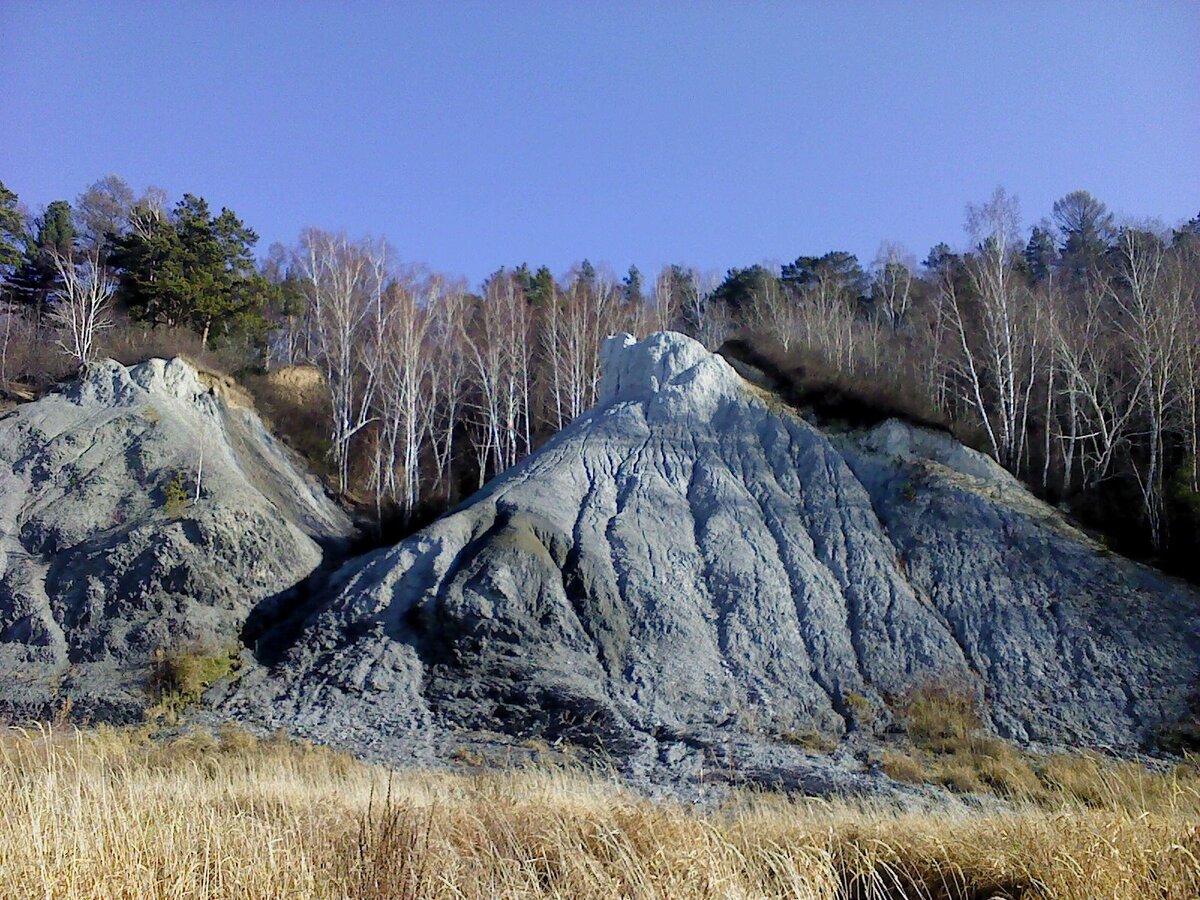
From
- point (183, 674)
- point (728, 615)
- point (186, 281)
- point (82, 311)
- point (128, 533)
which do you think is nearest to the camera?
point (183, 674)

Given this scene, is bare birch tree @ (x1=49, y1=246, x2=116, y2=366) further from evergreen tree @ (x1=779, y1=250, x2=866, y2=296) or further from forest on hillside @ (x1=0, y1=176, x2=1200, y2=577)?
evergreen tree @ (x1=779, y1=250, x2=866, y2=296)

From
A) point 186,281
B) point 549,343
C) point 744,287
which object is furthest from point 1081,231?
point 186,281

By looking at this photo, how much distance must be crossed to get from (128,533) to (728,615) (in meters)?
17.0

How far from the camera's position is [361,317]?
41.2 meters

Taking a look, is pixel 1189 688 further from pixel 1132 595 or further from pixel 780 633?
pixel 780 633

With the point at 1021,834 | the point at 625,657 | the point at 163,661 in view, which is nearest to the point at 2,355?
the point at 163,661

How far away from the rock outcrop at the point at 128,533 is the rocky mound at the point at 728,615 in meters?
3.15

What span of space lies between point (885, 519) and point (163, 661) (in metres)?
20.2

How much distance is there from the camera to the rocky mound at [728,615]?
19219 millimetres

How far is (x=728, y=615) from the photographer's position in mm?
22656

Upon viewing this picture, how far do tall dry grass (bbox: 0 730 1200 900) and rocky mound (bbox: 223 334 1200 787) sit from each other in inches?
343

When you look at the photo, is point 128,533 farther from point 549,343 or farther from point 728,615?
point 549,343

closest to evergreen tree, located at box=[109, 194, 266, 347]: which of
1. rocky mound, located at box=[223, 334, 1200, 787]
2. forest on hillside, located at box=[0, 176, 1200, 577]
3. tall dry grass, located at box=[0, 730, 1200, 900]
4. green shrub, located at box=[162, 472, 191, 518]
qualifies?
forest on hillside, located at box=[0, 176, 1200, 577]

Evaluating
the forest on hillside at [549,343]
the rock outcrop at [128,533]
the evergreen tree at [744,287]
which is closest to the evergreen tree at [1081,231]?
the forest on hillside at [549,343]
